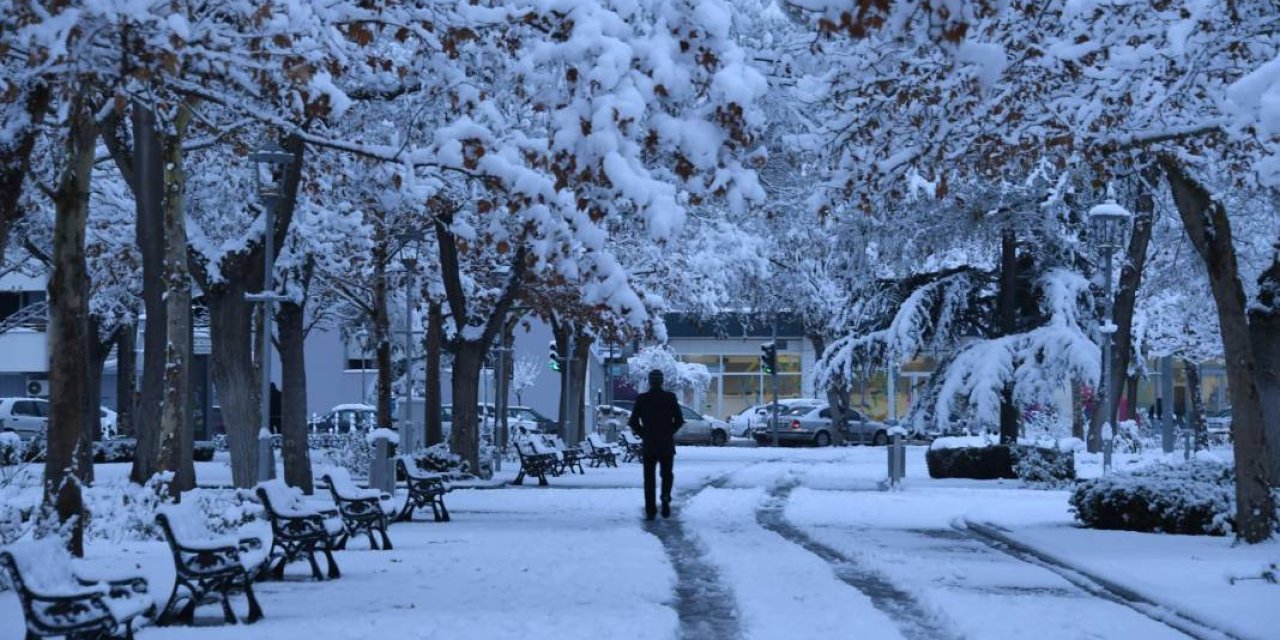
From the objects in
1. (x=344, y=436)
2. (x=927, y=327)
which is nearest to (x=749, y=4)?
(x=927, y=327)

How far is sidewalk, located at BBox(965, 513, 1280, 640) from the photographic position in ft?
37.6

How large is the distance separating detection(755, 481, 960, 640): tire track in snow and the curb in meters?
1.58

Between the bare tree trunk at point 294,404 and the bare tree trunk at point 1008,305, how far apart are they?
1367 centimetres

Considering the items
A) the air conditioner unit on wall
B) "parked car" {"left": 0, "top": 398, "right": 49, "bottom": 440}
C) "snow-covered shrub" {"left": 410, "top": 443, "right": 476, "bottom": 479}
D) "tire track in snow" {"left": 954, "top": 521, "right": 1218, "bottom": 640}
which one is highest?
the air conditioner unit on wall

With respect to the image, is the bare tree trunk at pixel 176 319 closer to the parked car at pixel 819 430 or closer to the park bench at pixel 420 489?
the park bench at pixel 420 489

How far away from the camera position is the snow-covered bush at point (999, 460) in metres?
30.3

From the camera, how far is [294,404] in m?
24.6

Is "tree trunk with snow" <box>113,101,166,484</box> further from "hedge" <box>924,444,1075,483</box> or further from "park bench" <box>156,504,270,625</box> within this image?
"hedge" <box>924,444,1075,483</box>

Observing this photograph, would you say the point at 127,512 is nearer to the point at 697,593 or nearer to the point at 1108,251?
the point at 697,593

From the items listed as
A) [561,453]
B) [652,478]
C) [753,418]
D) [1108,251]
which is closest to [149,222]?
[652,478]

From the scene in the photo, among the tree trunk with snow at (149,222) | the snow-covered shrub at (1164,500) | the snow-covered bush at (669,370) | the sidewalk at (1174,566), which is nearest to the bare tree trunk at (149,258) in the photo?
the tree trunk with snow at (149,222)

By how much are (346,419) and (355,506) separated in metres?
37.2

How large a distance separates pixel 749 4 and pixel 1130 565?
26.4 feet

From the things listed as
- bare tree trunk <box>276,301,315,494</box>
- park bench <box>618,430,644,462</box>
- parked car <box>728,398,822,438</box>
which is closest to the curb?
bare tree trunk <box>276,301,315,494</box>
